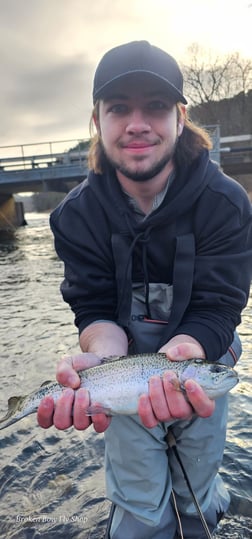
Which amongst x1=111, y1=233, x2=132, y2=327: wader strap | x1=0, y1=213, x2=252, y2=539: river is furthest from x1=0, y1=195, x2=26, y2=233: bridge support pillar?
x1=111, y1=233, x2=132, y2=327: wader strap

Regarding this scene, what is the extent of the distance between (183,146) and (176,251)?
74 centimetres

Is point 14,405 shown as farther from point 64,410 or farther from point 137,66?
point 137,66

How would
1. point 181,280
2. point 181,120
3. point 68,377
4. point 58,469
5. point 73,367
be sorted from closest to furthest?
point 68,377 → point 73,367 → point 181,280 → point 181,120 → point 58,469

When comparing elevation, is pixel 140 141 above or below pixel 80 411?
above

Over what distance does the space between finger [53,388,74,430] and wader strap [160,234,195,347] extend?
2.22 feet

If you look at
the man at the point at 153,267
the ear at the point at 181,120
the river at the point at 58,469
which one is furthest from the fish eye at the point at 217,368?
the ear at the point at 181,120

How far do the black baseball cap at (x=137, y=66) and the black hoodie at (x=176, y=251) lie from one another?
504 millimetres

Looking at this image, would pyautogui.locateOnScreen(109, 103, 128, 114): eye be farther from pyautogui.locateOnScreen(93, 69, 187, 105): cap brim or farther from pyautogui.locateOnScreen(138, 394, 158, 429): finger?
pyautogui.locateOnScreen(138, 394, 158, 429): finger

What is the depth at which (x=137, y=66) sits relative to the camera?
2578 mm

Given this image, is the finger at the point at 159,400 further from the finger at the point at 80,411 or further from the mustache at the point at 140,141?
the mustache at the point at 140,141

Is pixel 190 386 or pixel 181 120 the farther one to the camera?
pixel 181 120

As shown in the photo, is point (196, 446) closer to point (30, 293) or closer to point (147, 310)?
point (147, 310)

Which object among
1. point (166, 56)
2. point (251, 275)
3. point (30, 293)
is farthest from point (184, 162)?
point (30, 293)

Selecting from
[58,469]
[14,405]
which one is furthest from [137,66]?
[58,469]
